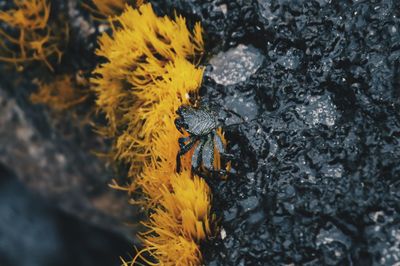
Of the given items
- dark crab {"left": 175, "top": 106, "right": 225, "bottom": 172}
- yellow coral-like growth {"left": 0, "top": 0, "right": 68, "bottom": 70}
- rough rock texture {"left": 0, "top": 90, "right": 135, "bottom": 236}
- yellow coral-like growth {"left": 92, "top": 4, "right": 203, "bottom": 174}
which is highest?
yellow coral-like growth {"left": 0, "top": 0, "right": 68, "bottom": 70}

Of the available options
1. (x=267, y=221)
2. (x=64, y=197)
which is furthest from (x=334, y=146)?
(x=64, y=197)

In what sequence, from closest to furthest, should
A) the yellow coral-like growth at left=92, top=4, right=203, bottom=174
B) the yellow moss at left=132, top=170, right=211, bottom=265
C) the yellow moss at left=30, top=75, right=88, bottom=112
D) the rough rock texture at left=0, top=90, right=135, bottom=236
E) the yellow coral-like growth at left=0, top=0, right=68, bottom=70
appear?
the yellow moss at left=132, top=170, right=211, bottom=265, the yellow coral-like growth at left=92, top=4, right=203, bottom=174, the yellow coral-like growth at left=0, top=0, right=68, bottom=70, the yellow moss at left=30, top=75, right=88, bottom=112, the rough rock texture at left=0, top=90, right=135, bottom=236

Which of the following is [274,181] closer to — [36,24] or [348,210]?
[348,210]

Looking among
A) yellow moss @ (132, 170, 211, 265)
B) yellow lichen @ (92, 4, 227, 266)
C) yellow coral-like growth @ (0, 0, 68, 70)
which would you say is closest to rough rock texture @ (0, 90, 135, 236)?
yellow coral-like growth @ (0, 0, 68, 70)

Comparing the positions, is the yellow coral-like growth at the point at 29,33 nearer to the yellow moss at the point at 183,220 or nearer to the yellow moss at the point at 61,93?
the yellow moss at the point at 61,93

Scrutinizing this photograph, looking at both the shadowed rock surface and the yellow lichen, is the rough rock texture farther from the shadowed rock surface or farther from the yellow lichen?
the shadowed rock surface

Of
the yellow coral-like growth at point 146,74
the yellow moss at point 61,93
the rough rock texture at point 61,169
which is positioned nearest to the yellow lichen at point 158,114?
the yellow coral-like growth at point 146,74

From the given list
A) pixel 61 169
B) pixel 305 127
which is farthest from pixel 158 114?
pixel 61 169
